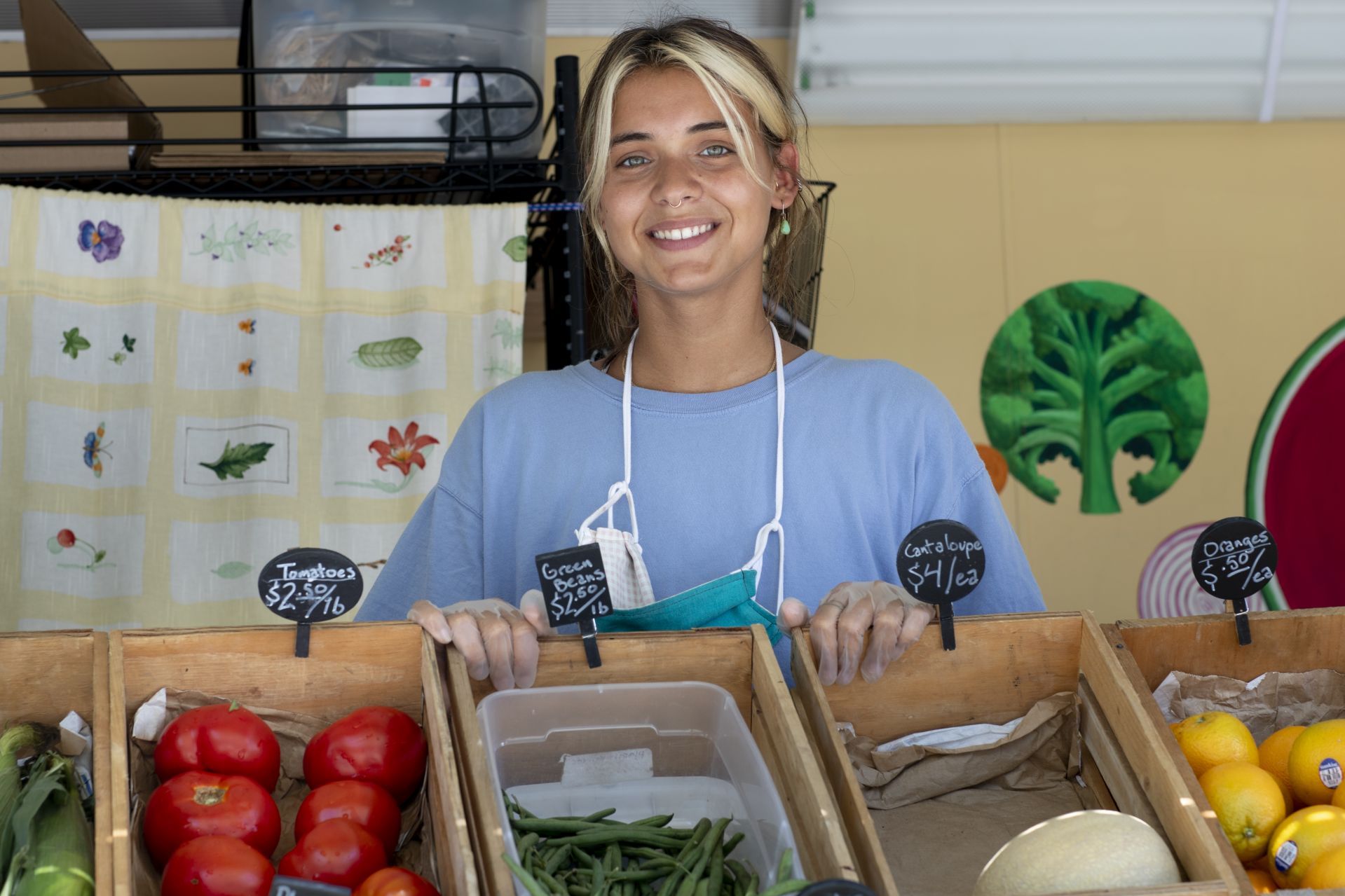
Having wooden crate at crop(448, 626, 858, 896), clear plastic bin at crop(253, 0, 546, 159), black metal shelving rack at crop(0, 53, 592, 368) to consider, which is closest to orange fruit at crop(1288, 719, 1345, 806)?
wooden crate at crop(448, 626, 858, 896)

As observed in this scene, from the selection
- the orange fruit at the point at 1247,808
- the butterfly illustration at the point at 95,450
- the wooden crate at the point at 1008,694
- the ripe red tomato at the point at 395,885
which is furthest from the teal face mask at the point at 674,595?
the butterfly illustration at the point at 95,450

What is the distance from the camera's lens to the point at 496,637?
1.21 meters

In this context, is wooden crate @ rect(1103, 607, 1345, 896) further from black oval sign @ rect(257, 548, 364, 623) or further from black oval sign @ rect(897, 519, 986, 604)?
black oval sign @ rect(257, 548, 364, 623)

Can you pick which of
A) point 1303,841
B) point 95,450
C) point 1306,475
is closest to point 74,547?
point 95,450

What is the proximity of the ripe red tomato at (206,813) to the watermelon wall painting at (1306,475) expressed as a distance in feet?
9.83

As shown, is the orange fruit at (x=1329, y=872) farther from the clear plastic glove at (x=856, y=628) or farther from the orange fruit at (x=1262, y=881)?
the clear plastic glove at (x=856, y=628)

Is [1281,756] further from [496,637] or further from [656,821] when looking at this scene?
[496,637]

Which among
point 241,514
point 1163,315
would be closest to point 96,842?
point 241,514

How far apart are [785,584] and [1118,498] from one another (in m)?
2.22

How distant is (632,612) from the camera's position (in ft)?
4.57

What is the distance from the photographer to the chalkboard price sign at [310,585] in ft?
3.84

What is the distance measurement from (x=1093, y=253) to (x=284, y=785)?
282 centimetres

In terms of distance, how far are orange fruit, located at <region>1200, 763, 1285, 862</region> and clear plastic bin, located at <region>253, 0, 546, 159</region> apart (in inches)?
71.9

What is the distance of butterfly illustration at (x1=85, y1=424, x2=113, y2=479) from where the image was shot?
2.46 meters
